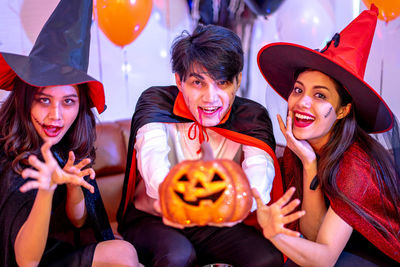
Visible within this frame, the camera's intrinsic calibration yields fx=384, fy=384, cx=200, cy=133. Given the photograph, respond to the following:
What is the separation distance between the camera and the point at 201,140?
1535 millimetres

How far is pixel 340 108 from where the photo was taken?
147 cm

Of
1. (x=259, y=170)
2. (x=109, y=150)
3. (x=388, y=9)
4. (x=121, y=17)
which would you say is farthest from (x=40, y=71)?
(x=388, y=9)

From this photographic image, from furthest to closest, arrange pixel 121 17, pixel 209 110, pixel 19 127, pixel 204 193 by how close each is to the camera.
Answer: pixel 121 17 → pixel 209 110 → pixel 19 127 → pixel 204 193

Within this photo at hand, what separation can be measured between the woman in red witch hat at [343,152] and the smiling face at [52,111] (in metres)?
0.78

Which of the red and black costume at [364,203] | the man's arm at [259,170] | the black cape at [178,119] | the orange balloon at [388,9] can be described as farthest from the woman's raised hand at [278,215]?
the orange balloon at [388,9]

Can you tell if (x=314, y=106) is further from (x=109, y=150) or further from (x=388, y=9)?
(x=109, y=150)

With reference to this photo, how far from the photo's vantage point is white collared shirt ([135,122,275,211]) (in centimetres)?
136

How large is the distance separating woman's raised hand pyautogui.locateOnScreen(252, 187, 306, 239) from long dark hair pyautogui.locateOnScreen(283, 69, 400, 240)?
0.41m

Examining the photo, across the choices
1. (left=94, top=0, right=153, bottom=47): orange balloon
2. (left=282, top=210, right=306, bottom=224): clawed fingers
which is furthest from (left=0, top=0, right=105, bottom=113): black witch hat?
(left=94, top=0, right=153, bottom=47): orange balloon

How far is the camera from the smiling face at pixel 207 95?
145 centimetres

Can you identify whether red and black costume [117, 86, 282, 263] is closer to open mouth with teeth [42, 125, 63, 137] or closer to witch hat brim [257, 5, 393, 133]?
witch hat brim [257, 5, 393, 133]

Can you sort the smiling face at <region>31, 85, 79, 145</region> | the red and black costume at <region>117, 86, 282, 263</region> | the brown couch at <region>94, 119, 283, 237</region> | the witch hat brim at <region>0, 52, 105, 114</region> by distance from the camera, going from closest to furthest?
the witch hat brim at <region>0, 52, 105, 114</region>, the smiling face at <region>31, 85, 79, 145</region>, the red and black costume at <region>117, 86, 282, 263</region>, the brown couch at <region>94, 119, 283, 237</region>

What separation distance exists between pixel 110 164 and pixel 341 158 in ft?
4.37

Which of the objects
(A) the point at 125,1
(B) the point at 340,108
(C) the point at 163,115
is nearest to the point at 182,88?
(C) the point at 163,115
